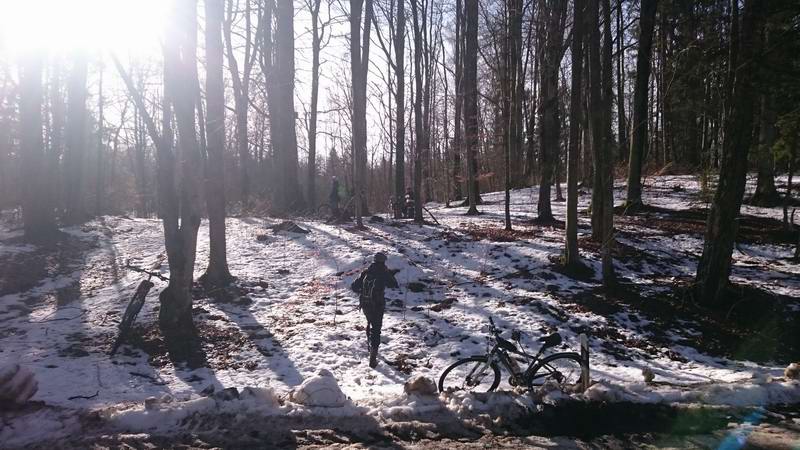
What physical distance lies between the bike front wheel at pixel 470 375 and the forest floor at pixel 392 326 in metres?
0.45

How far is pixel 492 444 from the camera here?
4.82 m

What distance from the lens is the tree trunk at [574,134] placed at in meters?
10.3

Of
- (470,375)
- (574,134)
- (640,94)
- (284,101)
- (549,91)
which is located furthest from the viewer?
(284,101)

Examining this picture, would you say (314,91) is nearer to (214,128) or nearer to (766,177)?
(214,128)

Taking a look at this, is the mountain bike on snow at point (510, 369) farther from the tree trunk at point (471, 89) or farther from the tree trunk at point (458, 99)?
the tree trunk at point (458, 99)

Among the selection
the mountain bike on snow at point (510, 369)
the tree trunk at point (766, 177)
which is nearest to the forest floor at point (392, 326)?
the mountain bike on snow at point (510, 369)

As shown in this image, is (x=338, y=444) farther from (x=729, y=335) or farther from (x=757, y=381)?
(x=729, y=335)

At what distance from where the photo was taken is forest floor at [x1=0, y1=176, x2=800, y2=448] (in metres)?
5.20

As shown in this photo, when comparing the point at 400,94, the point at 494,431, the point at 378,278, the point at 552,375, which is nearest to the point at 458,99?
the point at 400,94

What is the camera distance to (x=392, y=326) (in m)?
9.22

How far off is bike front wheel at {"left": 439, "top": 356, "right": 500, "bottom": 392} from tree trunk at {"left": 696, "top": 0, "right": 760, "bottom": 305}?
583 cm

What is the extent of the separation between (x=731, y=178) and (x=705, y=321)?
2824mm

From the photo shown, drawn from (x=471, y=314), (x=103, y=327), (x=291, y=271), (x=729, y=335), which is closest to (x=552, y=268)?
(x=471, y=314)

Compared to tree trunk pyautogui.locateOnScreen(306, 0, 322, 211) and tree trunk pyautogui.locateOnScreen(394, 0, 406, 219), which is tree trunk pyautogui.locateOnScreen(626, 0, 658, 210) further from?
tree trunk pyautogui.locateOnScreen(306, 0, 322, 211)
